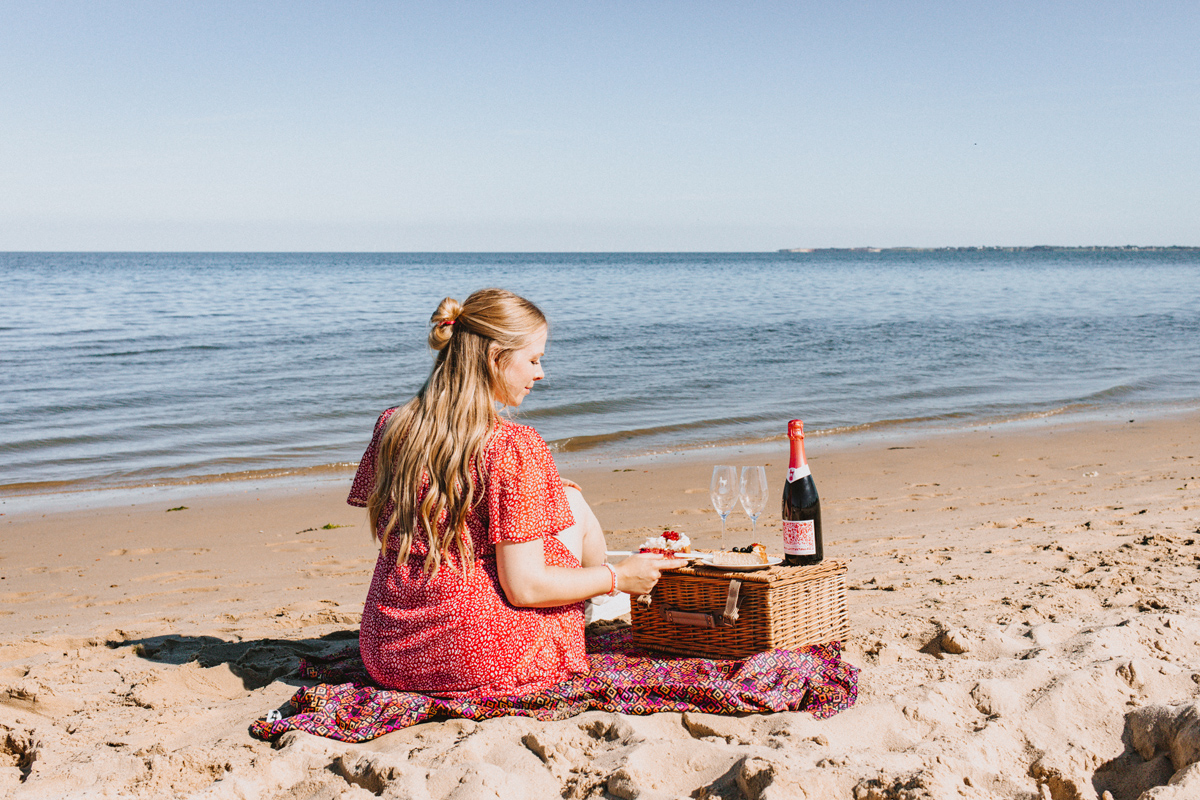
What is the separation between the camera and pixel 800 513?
337 cm

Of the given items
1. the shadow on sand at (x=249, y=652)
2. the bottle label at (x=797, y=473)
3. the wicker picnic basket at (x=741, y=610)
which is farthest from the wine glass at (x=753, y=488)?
the shadow on sand at (x=249, y=652)

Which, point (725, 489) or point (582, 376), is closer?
point (725, 489)

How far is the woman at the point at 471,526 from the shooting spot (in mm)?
2932

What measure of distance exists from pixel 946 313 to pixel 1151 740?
2634 centimetres

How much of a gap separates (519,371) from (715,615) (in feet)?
3.83

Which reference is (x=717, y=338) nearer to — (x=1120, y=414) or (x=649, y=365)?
(x=649, y=365)

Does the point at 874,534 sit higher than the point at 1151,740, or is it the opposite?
the point at 1151,740

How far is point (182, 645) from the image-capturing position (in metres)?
Answer: 4.18

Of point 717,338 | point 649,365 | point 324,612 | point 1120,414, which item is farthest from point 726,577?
point 717,338

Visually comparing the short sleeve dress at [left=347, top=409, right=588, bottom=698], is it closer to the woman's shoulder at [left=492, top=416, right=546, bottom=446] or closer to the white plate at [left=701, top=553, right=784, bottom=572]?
the woman's shoulder at [left=492, top=416, right=546, bottom=446]

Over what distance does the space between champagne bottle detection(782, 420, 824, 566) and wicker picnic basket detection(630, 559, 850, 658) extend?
0.07m

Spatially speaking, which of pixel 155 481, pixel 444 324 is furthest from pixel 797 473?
pixel 155 481

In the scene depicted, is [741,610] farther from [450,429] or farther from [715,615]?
[450,429]

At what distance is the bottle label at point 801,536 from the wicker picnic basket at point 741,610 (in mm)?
74
